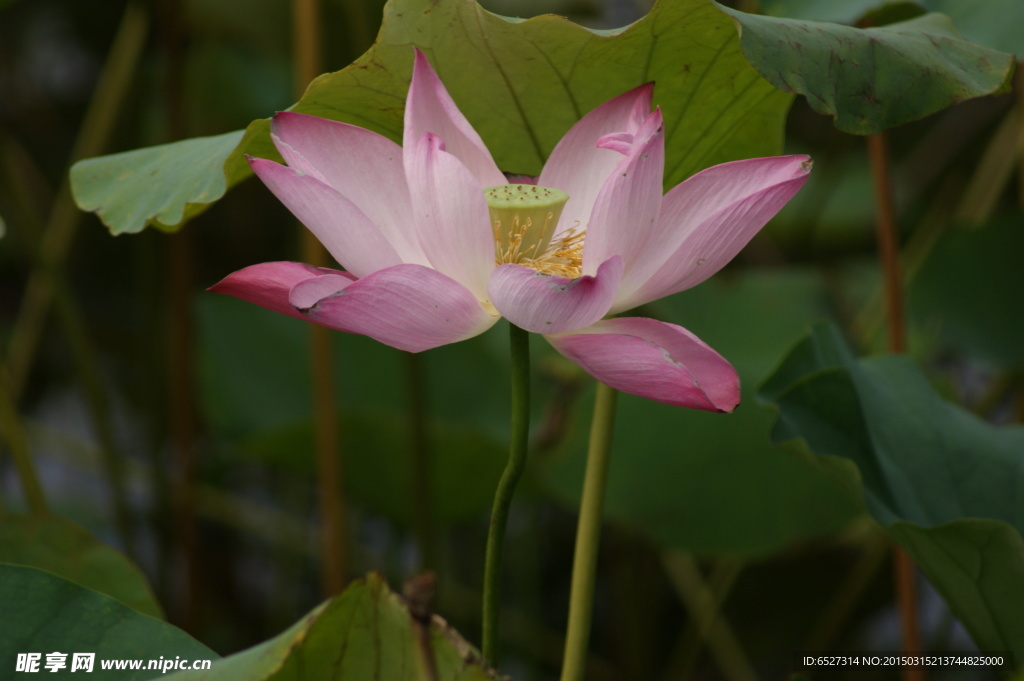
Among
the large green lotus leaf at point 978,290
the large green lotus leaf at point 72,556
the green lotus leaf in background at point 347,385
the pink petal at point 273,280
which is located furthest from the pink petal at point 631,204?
the large green lotus leaf at point 978,290

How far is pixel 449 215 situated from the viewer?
39cm

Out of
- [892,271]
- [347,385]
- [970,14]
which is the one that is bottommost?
[347,385]

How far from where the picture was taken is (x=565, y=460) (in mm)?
1008

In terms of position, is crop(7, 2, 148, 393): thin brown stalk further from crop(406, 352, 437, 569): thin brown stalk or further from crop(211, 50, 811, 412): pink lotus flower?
crop(211, 50, 811, 412): pink lotus flower

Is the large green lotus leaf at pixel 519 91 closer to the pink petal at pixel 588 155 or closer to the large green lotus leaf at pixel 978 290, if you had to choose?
the pink petal at pixel 588 155

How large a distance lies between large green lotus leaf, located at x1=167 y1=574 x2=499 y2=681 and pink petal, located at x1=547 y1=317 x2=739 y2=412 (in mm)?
124

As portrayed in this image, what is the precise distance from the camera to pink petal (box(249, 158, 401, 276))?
38 cm

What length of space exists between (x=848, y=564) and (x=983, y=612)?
3.62 feet

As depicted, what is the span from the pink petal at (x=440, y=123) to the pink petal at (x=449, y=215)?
26mm

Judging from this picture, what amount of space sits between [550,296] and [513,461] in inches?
3.0

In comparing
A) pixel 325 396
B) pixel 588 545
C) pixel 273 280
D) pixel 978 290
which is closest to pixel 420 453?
pixel 325 396

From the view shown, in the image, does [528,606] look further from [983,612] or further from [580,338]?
[580,338]

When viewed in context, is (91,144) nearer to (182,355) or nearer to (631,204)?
(182,355)

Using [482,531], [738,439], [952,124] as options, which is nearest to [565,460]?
[738,439]
